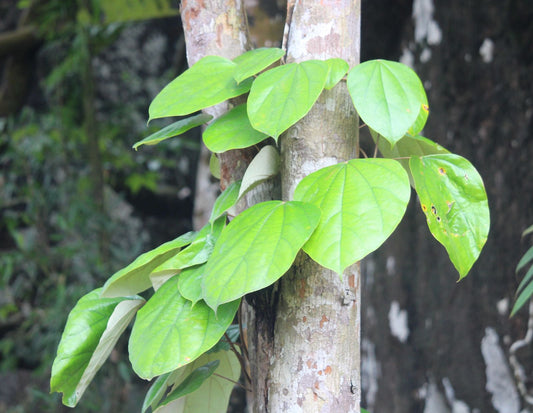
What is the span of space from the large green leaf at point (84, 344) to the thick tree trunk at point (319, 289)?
173 mm

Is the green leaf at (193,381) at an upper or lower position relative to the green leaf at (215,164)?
lower

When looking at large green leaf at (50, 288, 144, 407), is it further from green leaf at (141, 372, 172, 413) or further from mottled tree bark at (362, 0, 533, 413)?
mottled tree bark at (362, 0, 533, 413)

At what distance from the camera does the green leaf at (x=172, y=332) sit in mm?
463

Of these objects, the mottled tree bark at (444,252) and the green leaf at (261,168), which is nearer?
the green leaf at (261,168)

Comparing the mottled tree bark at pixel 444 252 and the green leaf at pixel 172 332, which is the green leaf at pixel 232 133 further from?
the mottled tree bark at pixel 444 252

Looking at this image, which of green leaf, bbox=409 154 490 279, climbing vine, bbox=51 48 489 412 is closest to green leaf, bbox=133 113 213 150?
climbing vine, bbox=51 48 489 412

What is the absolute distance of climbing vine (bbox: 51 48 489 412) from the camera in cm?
43

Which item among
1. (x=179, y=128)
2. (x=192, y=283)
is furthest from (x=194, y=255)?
(x=179, y=128)

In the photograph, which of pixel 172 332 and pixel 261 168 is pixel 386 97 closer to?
pixel 261 168

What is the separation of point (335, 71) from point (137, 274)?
0.30 metres

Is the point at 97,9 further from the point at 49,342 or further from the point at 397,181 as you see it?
the point at 397,181

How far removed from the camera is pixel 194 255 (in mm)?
513

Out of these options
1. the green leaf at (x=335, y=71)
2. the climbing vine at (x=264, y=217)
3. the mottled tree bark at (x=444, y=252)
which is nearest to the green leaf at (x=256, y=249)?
the climbing vine at (x=264, y=217)

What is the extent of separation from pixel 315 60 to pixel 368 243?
18 cm
